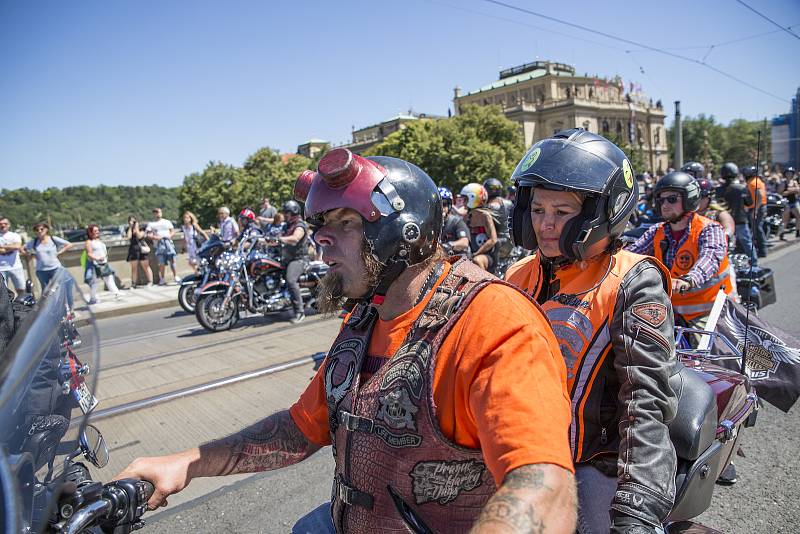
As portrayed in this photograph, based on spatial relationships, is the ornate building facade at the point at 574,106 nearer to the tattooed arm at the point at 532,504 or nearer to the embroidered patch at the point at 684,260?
the embroidered patch at the point at 684,260

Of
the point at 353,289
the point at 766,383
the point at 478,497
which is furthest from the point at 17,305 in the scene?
the point at 766,383

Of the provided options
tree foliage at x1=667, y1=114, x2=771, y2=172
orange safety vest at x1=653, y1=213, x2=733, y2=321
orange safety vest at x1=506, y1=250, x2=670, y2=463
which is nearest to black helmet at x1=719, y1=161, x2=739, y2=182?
orange safety vest at x1=653, y1=213, x2=733, y2=321

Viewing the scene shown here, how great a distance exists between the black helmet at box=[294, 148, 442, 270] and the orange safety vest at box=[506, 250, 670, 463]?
2.06 feet

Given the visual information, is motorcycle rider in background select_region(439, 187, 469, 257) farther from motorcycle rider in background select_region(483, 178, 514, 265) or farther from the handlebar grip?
the handlebar grip

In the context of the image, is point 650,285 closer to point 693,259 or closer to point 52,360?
point 52,360

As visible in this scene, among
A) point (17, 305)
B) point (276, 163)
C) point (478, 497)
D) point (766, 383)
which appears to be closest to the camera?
point (478, 497)

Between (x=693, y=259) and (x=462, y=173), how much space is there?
175 ft

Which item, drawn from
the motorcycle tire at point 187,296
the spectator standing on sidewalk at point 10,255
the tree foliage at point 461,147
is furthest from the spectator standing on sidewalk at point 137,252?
the tree foliage at point 461,147

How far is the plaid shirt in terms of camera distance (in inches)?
149

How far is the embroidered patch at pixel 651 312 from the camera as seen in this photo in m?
1.92

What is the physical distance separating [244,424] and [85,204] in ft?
449

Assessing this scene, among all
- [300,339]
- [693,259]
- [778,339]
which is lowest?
[300,339]

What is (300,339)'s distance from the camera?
7.67m

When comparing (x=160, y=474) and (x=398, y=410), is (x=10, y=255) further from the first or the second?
(x=398, y=410)
